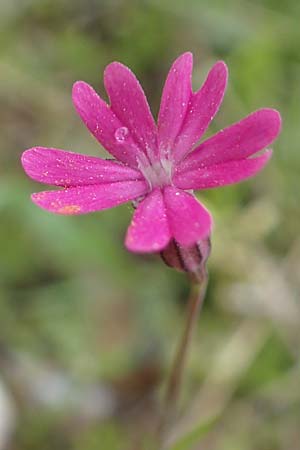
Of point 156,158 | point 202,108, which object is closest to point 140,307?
point 156,158

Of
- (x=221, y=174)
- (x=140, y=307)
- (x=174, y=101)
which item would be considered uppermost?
(x=174, y=101)

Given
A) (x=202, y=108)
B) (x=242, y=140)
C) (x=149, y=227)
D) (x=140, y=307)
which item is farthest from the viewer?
(x=140, y=307)

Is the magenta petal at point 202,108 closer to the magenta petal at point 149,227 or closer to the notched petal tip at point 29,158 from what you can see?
the magenta petal at point 149,227

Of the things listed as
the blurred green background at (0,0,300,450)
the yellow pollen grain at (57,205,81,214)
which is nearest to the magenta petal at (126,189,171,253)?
the yellow pollen grain at (57,205,81,214)

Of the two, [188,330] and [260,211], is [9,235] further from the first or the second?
[188,330]

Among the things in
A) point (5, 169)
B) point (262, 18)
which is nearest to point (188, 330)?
point (5, 169)

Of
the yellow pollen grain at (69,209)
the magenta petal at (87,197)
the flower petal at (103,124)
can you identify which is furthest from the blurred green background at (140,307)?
the yellow pollen grain at (69,209)

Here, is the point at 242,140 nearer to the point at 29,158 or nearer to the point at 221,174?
the point at 221,174
